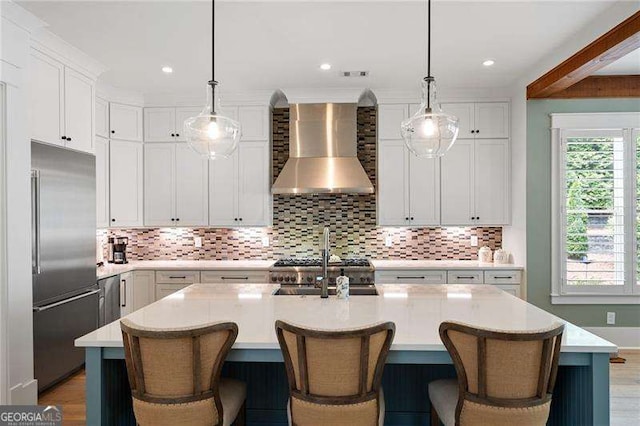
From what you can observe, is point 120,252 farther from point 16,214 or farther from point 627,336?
point 627,336

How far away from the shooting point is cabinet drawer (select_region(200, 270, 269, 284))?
4.63 metres

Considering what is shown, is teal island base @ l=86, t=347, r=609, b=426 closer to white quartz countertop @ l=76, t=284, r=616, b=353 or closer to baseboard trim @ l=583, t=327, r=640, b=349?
white quartz countertop @ l=76, t=284, r=616, b=353

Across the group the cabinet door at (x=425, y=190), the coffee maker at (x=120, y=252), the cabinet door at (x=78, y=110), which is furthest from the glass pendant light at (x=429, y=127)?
the coffee maker at (x=120, y=252)

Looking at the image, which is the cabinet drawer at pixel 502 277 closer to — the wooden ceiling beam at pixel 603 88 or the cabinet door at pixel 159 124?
the wooden ceiling beam at pixel 603 88

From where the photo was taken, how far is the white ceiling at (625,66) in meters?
3.84

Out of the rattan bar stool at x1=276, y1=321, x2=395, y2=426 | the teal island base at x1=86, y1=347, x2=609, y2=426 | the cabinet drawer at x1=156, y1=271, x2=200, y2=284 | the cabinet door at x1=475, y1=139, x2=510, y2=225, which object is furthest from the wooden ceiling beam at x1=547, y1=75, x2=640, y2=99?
the cabinet drawer at x1=156, y1=271, x2=200, y2=284

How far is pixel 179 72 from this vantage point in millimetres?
4156

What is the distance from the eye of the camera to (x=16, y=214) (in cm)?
288

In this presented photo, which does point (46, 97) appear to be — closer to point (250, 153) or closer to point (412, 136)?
point (250, 153)

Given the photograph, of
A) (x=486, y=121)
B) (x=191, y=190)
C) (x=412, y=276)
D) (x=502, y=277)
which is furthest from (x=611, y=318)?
(x=191, y=190)

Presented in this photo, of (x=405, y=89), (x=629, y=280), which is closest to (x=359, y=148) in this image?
(x=405, y=89)

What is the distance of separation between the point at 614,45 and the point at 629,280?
2.52 metres

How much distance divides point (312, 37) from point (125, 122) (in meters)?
2.60

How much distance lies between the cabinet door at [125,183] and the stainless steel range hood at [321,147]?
1.58m
